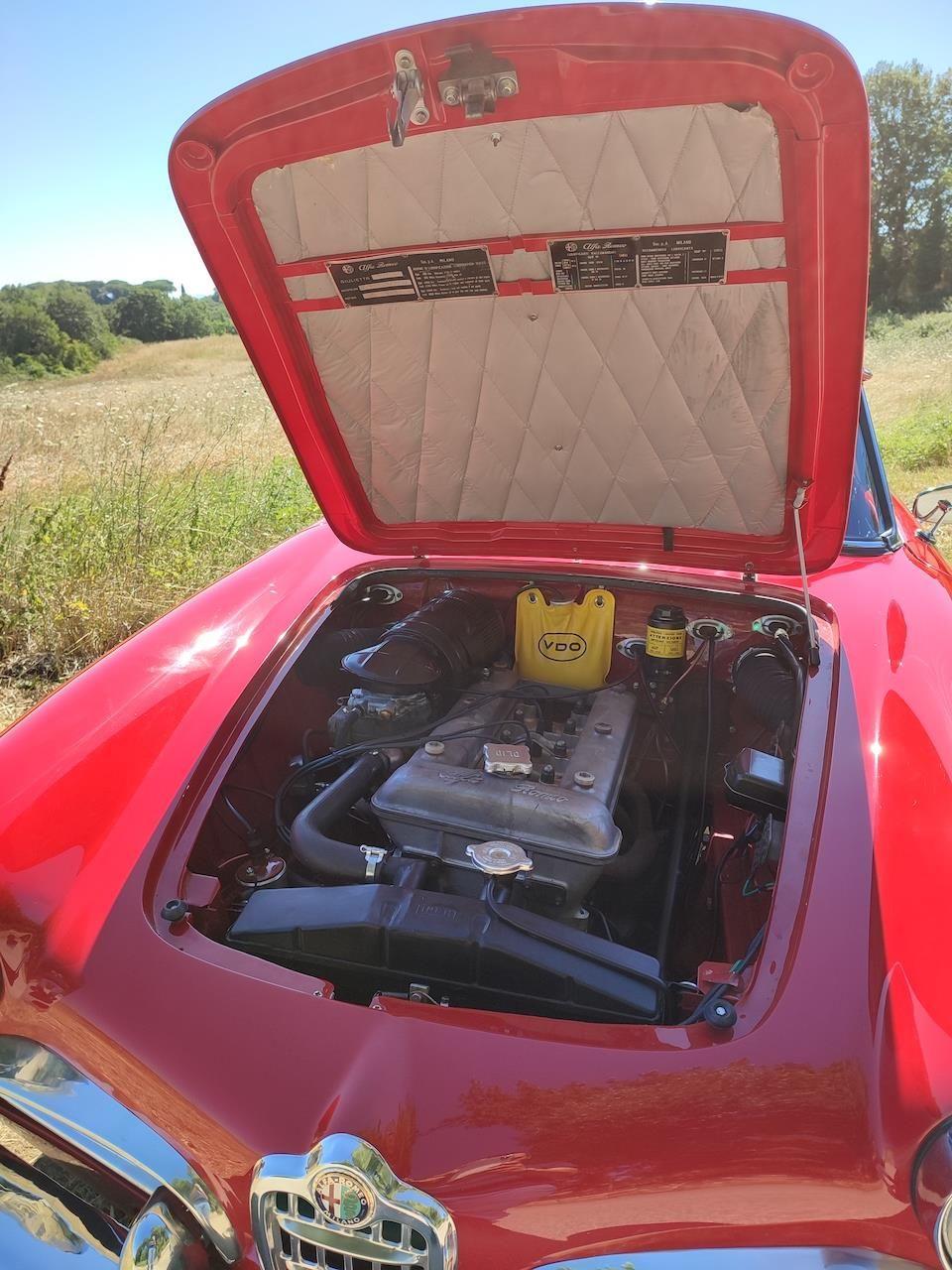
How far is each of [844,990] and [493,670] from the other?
1323 millimetres

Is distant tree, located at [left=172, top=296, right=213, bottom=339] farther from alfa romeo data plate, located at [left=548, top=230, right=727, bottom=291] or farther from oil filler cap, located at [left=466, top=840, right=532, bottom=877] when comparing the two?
oil filler cap, located at [left=466, top=840, right=532, bottom=877]

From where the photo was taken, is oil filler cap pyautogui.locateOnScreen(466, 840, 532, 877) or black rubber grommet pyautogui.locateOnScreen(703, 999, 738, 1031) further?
oil filler cap pyautogui.locateOnScreen(466, 840, 532, 877)

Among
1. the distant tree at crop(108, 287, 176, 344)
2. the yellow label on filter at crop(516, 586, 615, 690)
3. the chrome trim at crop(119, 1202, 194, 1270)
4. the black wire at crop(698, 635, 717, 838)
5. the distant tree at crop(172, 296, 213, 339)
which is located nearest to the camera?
the chrome trim at crop(119, 1202, 194, 1270)

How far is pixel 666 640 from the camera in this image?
211 centimetres

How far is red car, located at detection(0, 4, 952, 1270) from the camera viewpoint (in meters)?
1.04

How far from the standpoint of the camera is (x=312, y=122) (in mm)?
1408

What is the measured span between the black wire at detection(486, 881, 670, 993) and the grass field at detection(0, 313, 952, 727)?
2.87m

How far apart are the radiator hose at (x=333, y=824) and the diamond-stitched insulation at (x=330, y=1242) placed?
1.90 ft

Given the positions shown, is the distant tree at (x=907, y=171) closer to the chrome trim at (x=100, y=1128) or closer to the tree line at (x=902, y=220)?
the tree line at (x=902, y=220)

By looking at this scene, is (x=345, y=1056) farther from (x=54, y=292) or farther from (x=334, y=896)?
(x=54, y=292)

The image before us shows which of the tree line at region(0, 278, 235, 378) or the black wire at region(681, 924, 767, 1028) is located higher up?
the tree line at region(0, 278, 235, 378)

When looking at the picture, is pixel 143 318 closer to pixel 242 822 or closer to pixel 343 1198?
pixel 242 822

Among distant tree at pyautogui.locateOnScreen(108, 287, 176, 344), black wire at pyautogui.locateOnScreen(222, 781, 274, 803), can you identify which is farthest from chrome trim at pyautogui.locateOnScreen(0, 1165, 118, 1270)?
distant tree at pyautogui.locateOnScreen(108, 287, 176, 344)

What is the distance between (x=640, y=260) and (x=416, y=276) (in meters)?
0.45
